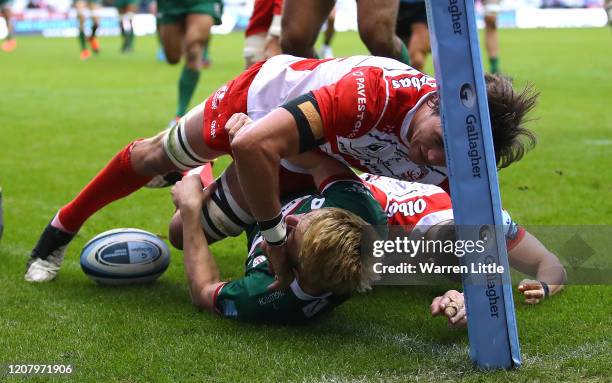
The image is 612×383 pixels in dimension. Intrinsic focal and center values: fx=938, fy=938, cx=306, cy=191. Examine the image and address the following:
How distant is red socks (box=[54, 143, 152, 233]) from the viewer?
4816 mm

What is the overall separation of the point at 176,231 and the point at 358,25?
184 cm

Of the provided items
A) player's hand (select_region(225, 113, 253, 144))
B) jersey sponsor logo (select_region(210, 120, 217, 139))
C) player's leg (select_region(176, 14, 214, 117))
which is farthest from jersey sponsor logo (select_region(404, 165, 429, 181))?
player's leg (select_region(176, 14, 214, 117))

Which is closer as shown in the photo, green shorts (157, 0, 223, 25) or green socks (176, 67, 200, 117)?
green shorts (157, 0, 223, 25)

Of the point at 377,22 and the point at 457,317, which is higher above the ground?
the point at 377,22

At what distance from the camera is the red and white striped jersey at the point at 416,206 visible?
439 centimetres

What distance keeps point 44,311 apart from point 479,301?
6.73 feet

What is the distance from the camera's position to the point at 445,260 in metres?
3.88

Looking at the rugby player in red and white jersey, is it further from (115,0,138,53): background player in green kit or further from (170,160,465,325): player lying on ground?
(115,0,138,53): background player in green kit

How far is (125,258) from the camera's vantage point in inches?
185

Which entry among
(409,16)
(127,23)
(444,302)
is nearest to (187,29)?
(409,16)

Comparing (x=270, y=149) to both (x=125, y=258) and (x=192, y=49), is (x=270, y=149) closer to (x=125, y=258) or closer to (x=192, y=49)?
(x=125, y=258)

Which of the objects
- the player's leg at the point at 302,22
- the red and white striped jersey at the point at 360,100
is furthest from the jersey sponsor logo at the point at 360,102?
the player's leg at the point at 302,22

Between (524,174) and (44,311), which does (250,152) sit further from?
(524,174)

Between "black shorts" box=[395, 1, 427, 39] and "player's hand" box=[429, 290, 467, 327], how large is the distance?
18.3 ft
